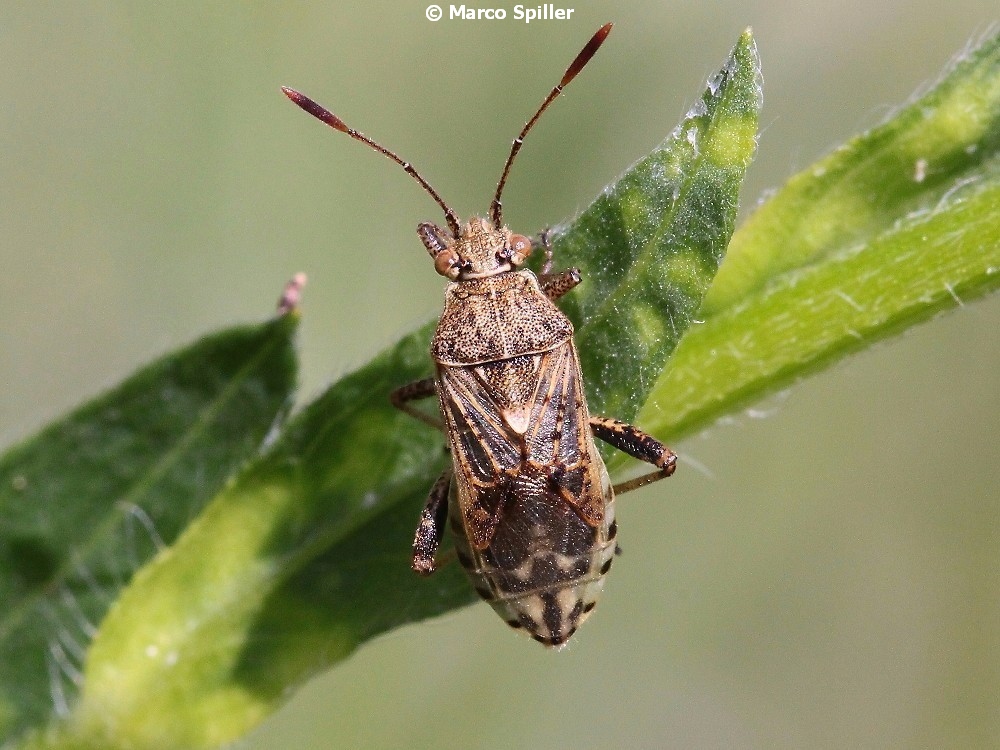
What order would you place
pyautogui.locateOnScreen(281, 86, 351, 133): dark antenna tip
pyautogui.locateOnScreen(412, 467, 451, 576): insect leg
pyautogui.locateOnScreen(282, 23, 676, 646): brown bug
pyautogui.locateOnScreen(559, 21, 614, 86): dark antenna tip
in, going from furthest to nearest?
pyautogui.locateOnScreen(281, 86, 351, 133): dark antenna tip
pyautogui.locateOnScreen(559, 21, 614, 86): dark antenna tip
pyautogui.locateOnScreen(282, 23, 676, 646): brown bug
pyautogui.locateOnScreen(412, 467, 451, 576): insect leg

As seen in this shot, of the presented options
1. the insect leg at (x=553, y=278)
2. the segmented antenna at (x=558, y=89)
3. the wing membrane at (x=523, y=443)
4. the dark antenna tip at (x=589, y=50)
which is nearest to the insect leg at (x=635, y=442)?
the wing membrane at (x=523, y=443)

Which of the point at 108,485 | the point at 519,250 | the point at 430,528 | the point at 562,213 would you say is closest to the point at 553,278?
the point at 519,250

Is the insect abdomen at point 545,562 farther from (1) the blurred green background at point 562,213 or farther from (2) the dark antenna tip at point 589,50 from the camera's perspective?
(1) the blurred green background at point 562,213

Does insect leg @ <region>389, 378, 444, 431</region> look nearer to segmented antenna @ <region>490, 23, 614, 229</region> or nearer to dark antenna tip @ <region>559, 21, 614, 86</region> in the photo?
segmented antenna @ <region>490, 23, 614, 229</region>

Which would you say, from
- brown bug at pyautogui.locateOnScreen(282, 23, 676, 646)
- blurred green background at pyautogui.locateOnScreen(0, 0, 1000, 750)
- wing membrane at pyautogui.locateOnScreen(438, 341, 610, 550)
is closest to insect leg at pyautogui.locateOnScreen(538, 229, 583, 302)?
brown bug at pyautogui.locateOnScreen(282, 23, 676, 646)

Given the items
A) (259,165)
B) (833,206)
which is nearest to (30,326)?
(259,165)

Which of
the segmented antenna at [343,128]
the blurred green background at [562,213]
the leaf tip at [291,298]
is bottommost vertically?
the blurred green background at [562,213]

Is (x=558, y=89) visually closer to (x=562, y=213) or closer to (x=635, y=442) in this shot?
(x=635, y=442)
